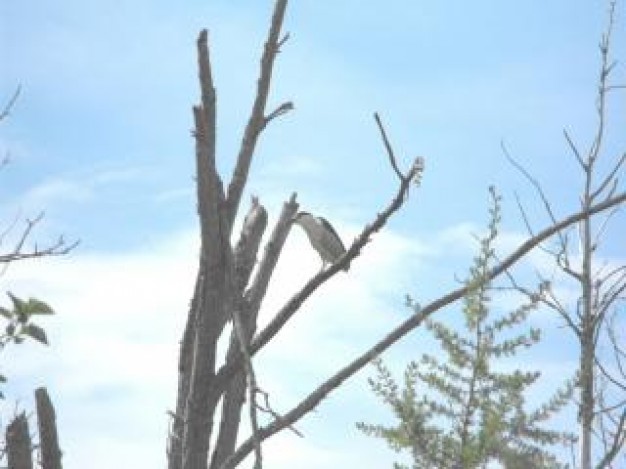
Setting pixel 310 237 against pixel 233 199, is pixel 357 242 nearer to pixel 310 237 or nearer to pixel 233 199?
pixel 233 199

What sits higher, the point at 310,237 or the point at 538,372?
the point at 310,237

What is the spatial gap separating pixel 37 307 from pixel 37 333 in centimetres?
9

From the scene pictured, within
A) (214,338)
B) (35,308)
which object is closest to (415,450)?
(214,338)

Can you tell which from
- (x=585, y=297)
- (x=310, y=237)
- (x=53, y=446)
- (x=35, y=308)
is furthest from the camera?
(x=310, y=237)

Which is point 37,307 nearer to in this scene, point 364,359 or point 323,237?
point 364,359

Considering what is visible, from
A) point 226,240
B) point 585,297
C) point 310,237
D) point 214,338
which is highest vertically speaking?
point 310,237

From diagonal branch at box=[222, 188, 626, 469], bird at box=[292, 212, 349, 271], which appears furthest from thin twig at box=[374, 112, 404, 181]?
bird at box=[292, 212, 349, 271]

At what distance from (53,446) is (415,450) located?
1.95 metres

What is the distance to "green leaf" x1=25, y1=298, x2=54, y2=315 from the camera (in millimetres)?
2943

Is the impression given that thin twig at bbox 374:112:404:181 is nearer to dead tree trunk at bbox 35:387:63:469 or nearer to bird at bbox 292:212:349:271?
dead tree trunk at bbox 35:387:63:469

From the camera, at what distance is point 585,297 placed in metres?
7.34

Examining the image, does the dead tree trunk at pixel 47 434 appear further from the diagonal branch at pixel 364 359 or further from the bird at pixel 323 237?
the bird at pixel 323 237

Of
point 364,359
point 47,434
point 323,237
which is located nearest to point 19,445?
point 47,434

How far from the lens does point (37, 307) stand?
2955 mm
